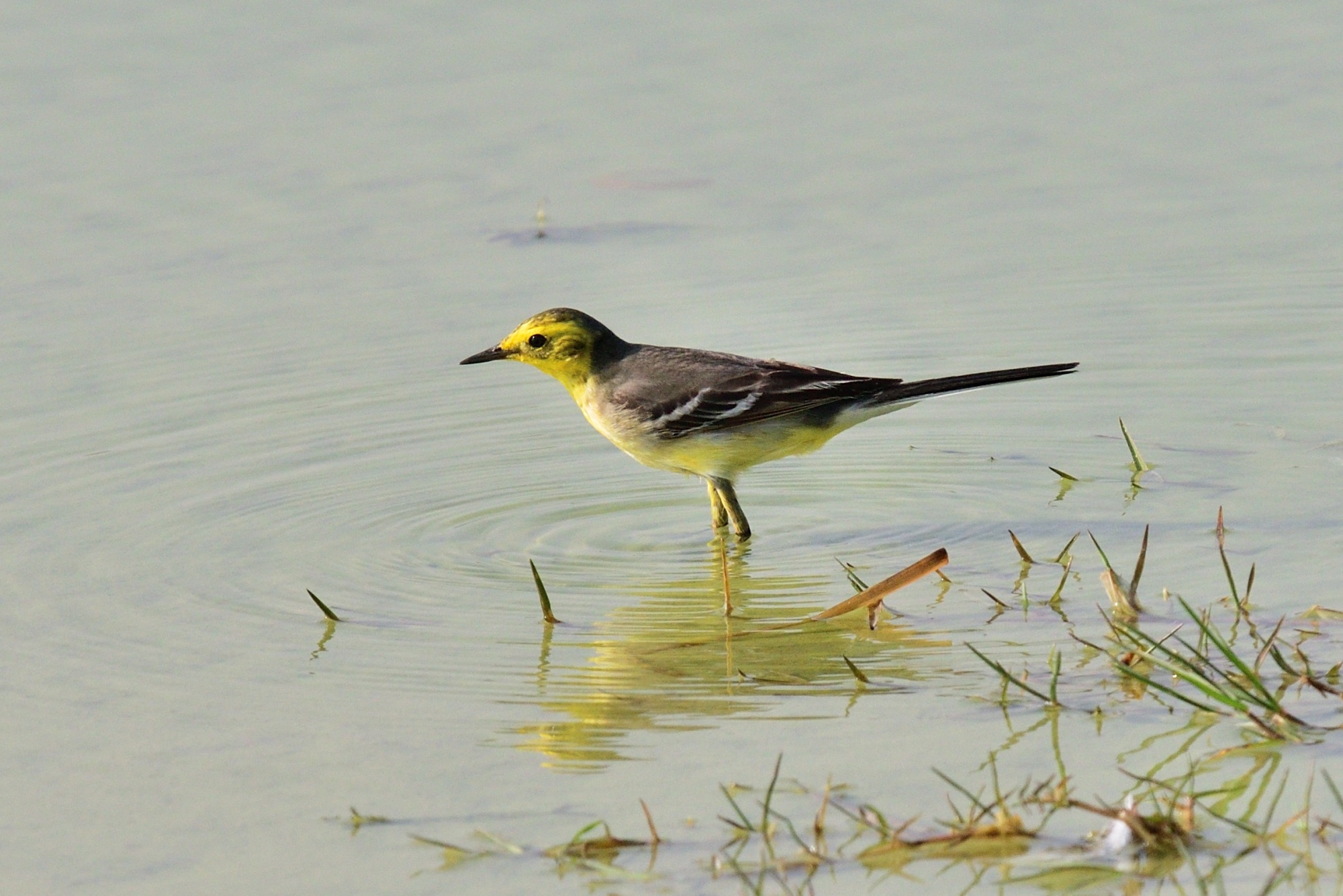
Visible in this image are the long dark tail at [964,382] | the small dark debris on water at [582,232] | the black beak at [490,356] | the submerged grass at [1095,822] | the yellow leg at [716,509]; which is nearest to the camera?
the submerged grass at [1095,822]

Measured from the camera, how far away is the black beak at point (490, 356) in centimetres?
903

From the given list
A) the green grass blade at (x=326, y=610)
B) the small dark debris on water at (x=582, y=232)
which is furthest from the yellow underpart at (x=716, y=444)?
the small dark debris on water at (x=582, y=232)

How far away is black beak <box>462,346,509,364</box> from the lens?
9.03 meters

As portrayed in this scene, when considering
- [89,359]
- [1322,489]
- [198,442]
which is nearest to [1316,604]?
[1322,489]

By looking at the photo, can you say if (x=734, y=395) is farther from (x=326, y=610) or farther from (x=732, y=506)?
(x=326, y=610)

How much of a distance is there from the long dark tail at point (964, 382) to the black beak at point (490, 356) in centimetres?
191

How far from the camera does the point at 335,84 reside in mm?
14406

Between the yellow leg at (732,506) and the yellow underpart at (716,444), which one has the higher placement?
the yellow underpart at (716,444)

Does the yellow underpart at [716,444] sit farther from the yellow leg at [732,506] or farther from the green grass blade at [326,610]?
the green grass blade at [326,610]

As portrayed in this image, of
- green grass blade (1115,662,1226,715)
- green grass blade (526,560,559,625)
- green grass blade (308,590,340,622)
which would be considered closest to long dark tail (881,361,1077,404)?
green grass blade (526,560,559,625)

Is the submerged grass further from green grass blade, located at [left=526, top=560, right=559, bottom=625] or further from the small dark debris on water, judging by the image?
the small dark debris on water

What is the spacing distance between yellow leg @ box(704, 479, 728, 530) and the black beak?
3.93 ft

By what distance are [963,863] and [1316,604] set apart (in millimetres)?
2423

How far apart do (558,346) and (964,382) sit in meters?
2.01
